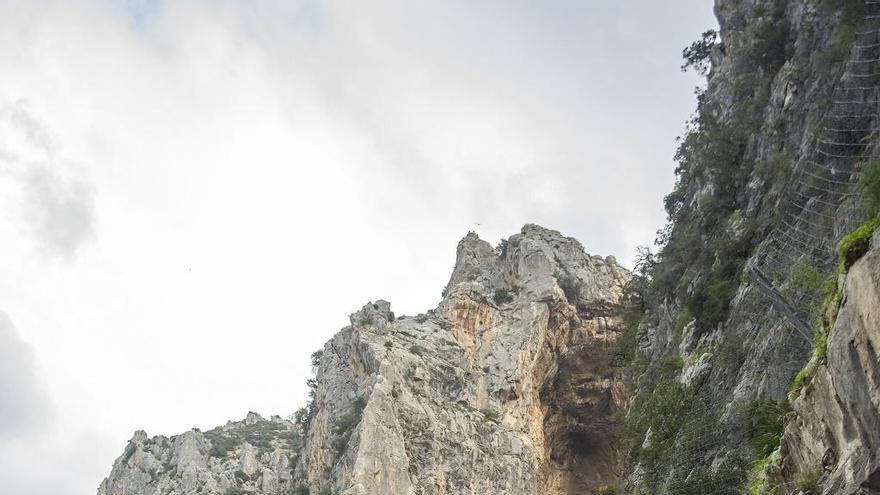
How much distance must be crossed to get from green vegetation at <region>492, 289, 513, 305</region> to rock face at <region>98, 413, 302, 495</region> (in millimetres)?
21772

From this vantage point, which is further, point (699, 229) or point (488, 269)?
point (488, 269)

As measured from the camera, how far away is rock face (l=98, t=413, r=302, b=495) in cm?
7369

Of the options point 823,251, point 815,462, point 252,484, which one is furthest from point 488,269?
point 815,462

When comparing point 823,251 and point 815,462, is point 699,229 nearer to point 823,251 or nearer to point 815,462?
point 823,251

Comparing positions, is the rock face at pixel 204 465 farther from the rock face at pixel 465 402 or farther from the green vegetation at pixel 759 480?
the green vegetation at pixel 759 480

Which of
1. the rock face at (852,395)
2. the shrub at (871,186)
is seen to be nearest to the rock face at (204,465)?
the shrub at (871,186)

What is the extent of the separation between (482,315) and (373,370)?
45.8 feet

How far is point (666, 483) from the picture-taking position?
3212 centimetres

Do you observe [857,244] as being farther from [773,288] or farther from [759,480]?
[773,288]

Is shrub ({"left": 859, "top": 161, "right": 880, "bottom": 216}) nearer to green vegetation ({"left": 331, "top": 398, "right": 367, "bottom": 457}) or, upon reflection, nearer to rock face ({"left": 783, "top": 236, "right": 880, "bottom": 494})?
rock face ({"left": 783, "top": 236, "right": 880, "bottom": 494})

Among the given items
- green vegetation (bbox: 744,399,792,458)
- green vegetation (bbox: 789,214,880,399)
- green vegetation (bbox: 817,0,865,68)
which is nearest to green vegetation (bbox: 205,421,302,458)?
green vegetation (bbox: 744,399,792,458)

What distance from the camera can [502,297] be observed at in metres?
77.1

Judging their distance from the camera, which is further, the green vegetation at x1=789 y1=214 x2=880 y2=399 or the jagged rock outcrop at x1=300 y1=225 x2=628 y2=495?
the jagged rock outcrop at x1=300 y1=225 x2=628 y2=495

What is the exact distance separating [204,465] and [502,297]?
30357mm
